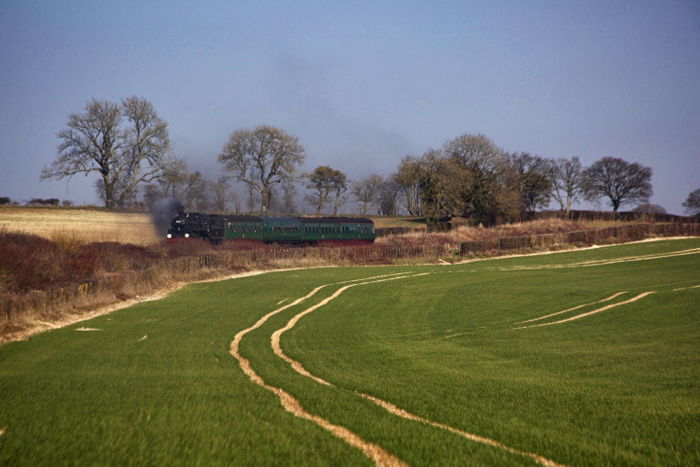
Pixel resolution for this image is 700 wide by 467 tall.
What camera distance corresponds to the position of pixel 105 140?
54.3 meters

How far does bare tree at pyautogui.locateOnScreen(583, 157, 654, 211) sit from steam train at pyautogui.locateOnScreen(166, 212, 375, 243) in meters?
59.1

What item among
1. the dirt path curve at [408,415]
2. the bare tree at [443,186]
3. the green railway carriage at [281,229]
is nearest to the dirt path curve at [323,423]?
the dirt path curve at [408,415]

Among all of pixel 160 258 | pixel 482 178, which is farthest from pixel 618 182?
pixel 160 258

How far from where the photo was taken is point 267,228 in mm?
49219

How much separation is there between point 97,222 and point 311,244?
19.4 metres

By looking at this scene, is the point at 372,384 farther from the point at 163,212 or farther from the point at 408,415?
the point at 163,212

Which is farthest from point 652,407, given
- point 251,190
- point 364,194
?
point 364,194

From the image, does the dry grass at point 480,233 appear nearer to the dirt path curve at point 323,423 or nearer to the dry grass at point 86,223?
the dry grass at point 86,223

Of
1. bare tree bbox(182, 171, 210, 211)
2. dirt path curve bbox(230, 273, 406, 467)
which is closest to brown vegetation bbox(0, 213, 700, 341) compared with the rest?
dirt path curve bbox(230, 273, 406, 467)

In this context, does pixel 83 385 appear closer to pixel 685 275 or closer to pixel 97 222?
pixel 685 275

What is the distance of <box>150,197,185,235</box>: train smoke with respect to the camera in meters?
49.5

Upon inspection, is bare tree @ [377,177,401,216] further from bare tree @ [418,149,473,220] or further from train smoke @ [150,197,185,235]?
train smoke @ [150,197,185,235]

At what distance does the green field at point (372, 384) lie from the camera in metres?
6.28

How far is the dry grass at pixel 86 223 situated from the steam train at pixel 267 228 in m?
2.98
